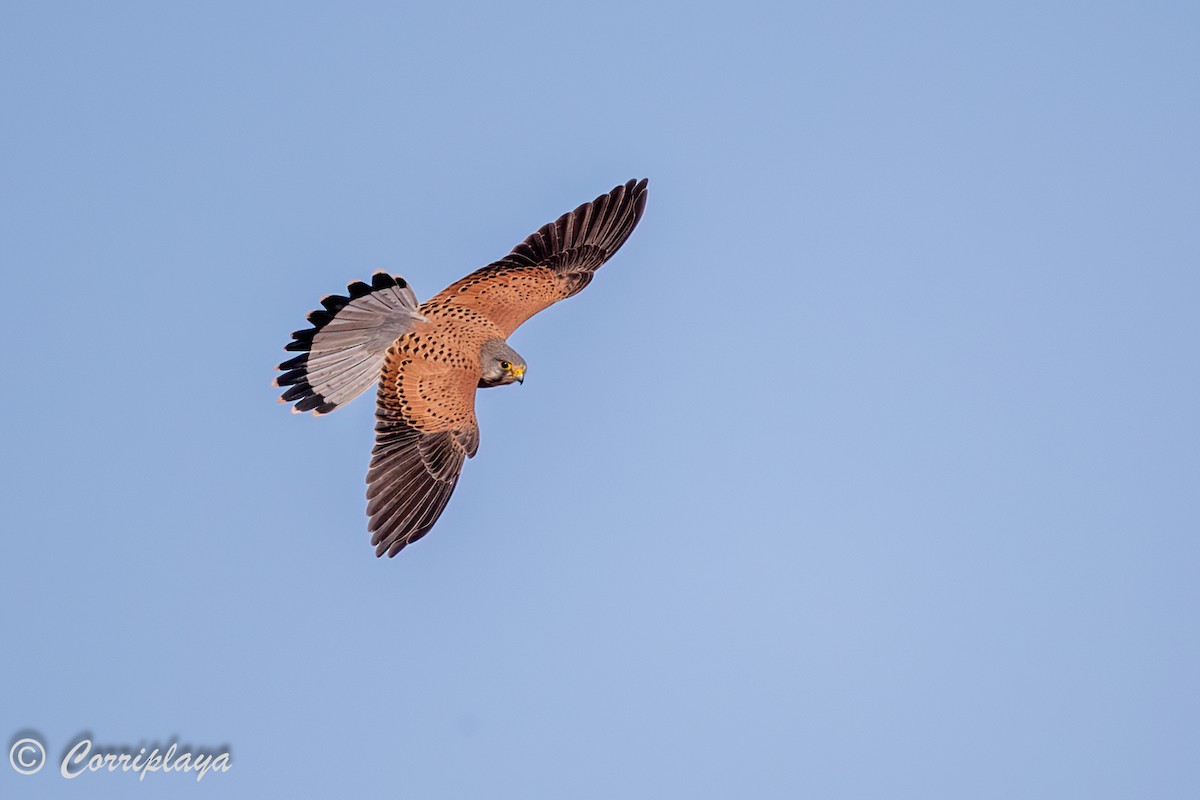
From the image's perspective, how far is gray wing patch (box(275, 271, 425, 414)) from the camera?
1262cm

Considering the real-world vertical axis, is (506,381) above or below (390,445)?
above

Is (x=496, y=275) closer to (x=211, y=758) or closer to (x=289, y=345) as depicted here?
(x=289, y=345)

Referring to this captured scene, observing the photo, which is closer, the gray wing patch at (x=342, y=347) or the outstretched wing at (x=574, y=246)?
the gray wing patch at (x=342, y=347)

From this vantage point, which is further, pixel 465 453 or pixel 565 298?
pixel 565 298

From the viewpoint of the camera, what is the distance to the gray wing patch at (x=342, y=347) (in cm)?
1262

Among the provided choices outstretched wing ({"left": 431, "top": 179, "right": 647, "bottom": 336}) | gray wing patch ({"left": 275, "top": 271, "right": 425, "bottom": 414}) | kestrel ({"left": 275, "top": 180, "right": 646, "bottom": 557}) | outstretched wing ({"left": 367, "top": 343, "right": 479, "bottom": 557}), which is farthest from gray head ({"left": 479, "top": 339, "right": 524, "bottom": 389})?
outstretched wing ({"left": 431, "top": 179, "right": 647, "bottom": 336})

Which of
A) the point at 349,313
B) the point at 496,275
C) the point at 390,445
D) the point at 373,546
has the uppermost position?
the point at 496,275

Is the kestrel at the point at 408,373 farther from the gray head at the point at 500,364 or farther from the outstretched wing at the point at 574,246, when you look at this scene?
the outstretched wing at the point at 574,246

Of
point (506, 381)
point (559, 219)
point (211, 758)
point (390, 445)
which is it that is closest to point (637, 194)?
point (559, 219)

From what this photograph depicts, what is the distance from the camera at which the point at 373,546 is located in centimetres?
1217

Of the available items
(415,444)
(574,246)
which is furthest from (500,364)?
(574,246)

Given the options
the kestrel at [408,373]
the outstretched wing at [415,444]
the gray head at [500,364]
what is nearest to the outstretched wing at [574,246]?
the kestrel at [408,373]

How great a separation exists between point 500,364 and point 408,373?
0.77 metres

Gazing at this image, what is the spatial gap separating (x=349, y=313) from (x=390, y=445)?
1.17m
